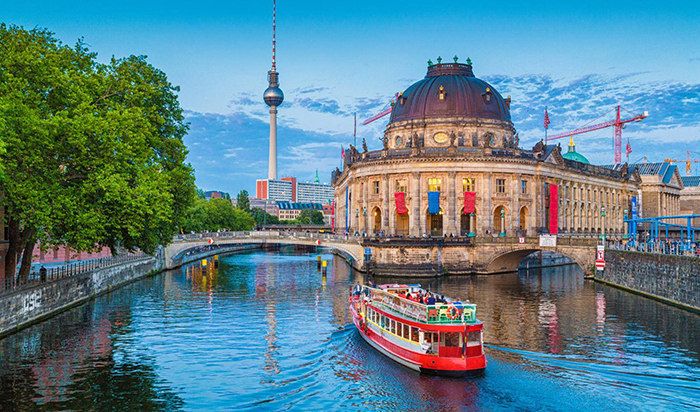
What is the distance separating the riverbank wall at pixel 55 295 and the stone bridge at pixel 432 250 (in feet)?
70.4

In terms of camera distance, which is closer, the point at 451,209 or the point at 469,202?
the point at 469,202

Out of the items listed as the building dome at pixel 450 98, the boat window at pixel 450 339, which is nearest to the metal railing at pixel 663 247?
the boat window at pixel 450 339

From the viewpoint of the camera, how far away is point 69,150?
4222cm

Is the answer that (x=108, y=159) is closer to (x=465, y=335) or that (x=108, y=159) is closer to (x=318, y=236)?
(x=465, y=335)

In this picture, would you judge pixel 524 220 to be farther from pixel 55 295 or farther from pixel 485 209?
pixel 55 295

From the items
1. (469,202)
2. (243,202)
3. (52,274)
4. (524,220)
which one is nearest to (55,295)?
(52,274)

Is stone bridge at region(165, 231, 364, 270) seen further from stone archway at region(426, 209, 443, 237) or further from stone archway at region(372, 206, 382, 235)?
stone archway at region(426, 209, 443, 237)

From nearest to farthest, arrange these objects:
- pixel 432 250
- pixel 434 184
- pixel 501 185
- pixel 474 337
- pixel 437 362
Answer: pixel 437 362
pixel 474 337
pixel 432 250
pixel 434 184
pixel 501 185

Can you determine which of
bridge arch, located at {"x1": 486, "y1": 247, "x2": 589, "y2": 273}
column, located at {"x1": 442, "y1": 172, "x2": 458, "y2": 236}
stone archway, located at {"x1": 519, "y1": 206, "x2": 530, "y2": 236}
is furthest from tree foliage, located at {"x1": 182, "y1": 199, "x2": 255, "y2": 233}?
stone archway, located at {"x1": 519, "y1": 206, "x2": 530, "y2": 236}

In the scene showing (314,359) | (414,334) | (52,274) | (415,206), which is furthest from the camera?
(415,206)

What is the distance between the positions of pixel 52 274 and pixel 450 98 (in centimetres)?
7047

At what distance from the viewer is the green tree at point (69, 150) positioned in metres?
39.7

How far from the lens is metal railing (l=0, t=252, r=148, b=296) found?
138 ft

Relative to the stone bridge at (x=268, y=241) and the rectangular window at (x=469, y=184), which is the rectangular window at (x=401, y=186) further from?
the stone bridge at (x=268, y=241)
